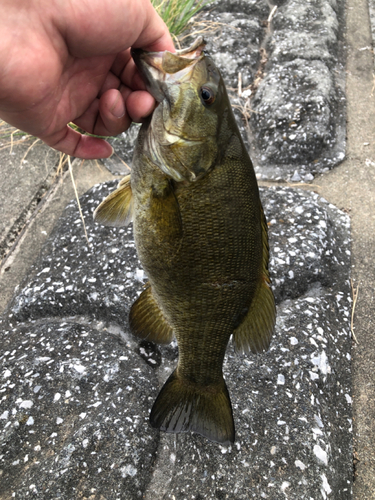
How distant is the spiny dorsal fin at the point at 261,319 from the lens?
1445 mm

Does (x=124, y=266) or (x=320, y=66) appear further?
(x=320, y=66)

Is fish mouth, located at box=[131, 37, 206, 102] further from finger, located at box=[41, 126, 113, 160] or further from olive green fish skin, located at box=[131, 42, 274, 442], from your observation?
finger, located at box=[41, 126, 113, 160]

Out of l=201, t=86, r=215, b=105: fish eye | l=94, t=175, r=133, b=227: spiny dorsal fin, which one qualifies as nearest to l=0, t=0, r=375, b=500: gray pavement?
l=94, t=175, r=133, b=227: spiny dorsal fin

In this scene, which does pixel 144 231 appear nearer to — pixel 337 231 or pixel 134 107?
pixel 134 107

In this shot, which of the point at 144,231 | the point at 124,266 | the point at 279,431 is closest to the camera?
the point at 144,231

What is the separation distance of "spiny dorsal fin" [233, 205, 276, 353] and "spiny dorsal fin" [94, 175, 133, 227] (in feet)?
1.74

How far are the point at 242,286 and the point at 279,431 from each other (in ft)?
2.30

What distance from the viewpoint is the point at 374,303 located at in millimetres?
2215

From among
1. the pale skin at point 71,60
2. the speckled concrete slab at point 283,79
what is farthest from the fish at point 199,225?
the speckled concrete slab at point 283,79

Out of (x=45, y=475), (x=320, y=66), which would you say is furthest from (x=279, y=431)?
(x=320, y=66)

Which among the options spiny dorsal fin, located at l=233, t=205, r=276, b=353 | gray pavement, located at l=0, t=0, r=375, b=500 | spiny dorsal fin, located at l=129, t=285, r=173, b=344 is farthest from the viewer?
gray pavement, located at l=0, t=0, r=375, b=500

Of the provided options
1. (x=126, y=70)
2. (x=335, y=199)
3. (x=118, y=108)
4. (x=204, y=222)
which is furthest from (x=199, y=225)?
(x=335, y=199)

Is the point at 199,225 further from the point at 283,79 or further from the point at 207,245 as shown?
the point at 283,79

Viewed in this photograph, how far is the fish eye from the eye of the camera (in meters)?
1.27
